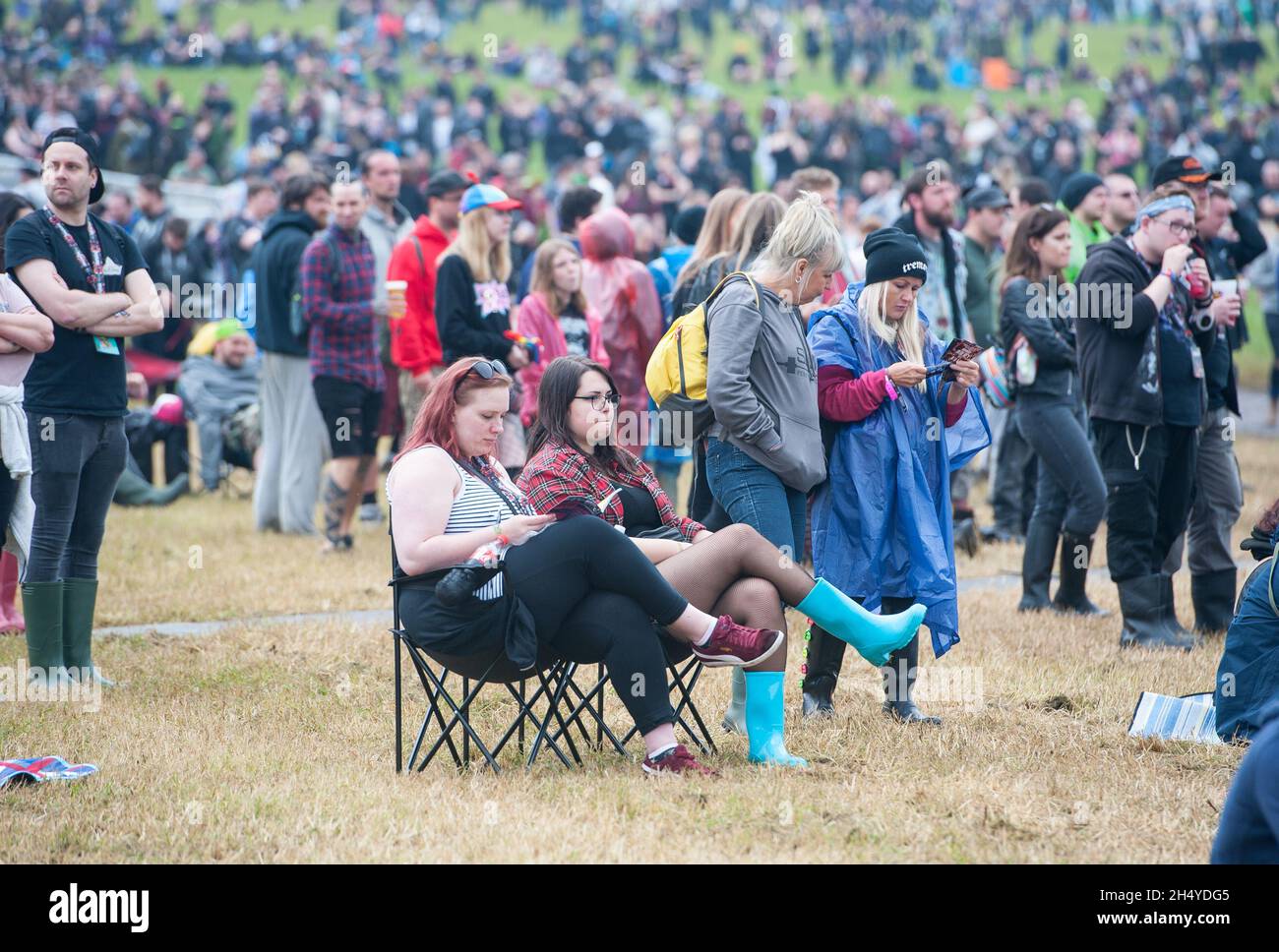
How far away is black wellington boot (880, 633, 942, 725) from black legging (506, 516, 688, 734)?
4.26 feet

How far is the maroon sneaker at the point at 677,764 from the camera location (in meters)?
5.15

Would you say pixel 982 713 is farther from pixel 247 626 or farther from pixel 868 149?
pixel 868 149

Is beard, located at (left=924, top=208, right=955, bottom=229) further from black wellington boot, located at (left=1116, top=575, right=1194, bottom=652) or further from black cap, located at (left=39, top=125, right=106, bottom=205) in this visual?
black cap, located at (left=39, top=125, right=106, bottom=205)

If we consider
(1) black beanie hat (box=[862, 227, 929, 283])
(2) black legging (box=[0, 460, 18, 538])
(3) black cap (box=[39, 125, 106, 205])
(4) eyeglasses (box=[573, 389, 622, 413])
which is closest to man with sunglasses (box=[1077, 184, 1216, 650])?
(1) black beanie hat (box=[862, 227, 929, 283])

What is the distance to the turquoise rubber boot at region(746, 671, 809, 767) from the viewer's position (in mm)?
5312

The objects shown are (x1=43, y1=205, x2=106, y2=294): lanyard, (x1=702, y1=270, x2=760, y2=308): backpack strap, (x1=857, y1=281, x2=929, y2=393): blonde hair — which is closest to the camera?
(x1=702, y1=270, x2=760, y2=308): backpack strap

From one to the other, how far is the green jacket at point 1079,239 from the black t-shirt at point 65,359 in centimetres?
593

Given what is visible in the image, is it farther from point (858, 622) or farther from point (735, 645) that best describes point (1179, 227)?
point (735, 645)

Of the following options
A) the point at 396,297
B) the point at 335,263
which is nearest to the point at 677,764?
the point at 396,297

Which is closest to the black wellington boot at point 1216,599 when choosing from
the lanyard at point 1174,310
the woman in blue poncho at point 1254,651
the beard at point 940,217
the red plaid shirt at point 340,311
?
the lanyard at point 1174,310

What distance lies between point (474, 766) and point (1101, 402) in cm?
388

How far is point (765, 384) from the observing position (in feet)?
19.0

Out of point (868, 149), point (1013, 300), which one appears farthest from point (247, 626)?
point (868, 149)

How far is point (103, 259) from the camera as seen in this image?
6.39 m
